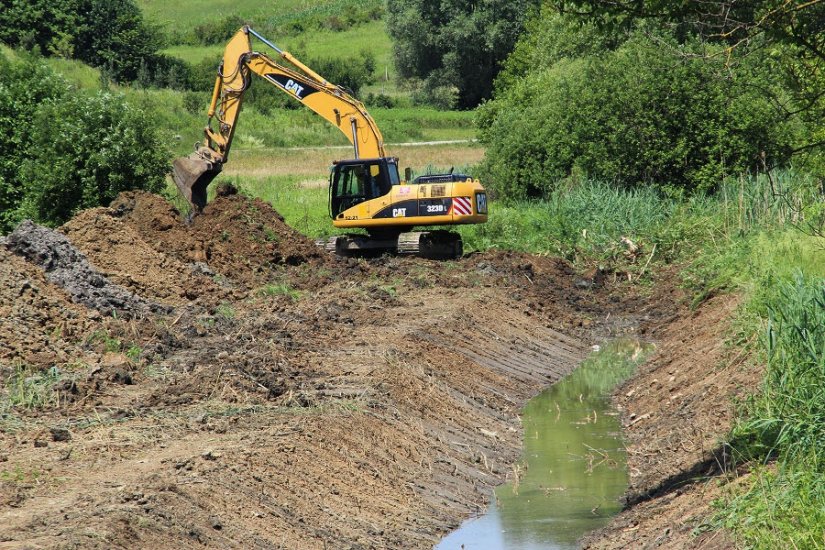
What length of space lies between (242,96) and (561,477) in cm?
1475

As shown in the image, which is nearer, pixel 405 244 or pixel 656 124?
pixel 405 244

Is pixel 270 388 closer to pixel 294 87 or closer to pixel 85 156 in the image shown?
pixel 294 87

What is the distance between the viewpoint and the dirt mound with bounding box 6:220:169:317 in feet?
51.5

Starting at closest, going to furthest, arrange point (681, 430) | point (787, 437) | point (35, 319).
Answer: point (787, 437) → point (681, 430) → point (35, 319)

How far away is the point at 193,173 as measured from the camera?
76.6 feet

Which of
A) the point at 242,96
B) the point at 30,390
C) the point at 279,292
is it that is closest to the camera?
the point at 30,390

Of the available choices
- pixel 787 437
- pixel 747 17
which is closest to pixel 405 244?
pixel 747 17

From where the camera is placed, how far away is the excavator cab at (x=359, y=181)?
79.0 ft

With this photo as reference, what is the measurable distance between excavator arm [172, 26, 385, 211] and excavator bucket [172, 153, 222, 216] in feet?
0.07

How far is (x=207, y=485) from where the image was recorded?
29.8 feet

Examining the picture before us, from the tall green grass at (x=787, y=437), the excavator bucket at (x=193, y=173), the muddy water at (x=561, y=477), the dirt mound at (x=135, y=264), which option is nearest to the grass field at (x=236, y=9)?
the excavator bucket at (x=193, y=173)

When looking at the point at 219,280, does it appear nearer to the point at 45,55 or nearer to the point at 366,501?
the point at 366,501

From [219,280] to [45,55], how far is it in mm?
46702

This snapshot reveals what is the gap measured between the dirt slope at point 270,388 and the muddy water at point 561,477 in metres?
0.28
